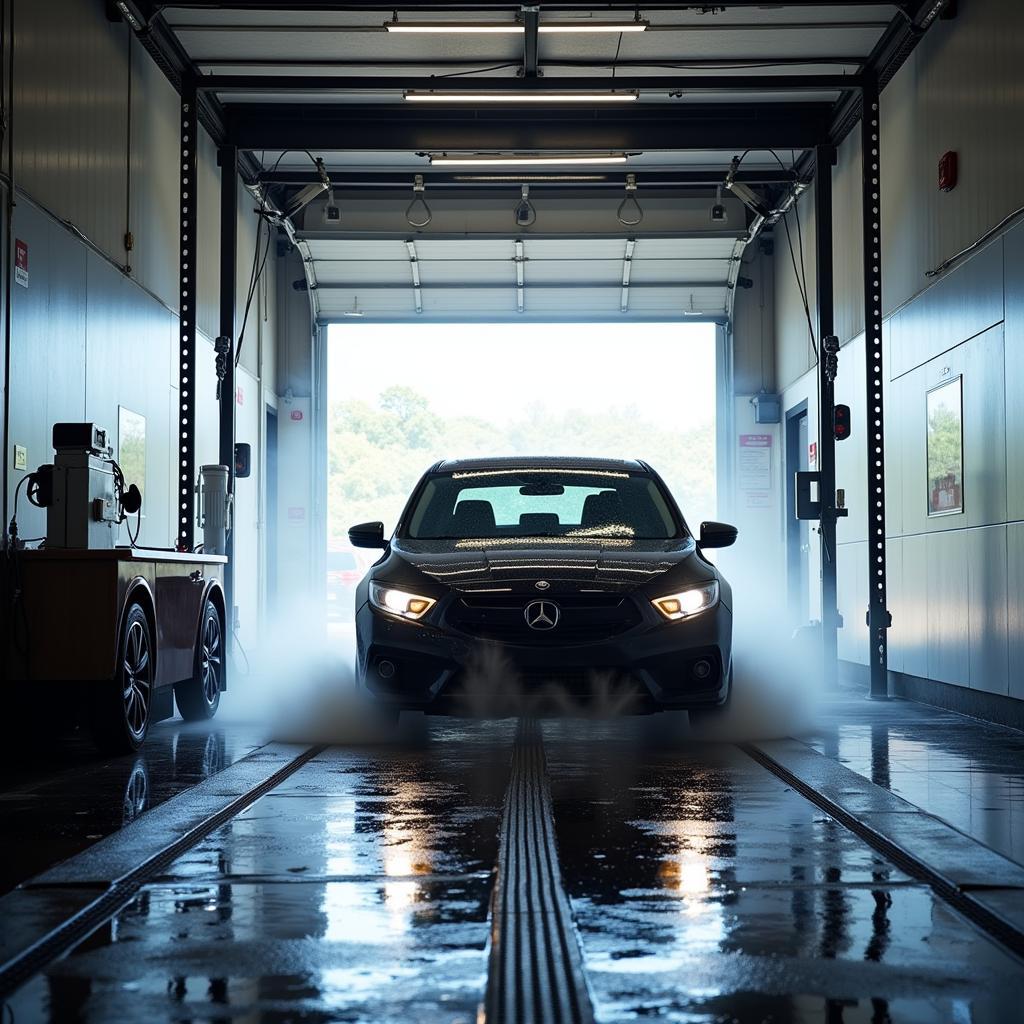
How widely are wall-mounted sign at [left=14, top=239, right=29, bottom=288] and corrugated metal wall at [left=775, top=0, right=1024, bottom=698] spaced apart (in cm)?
620

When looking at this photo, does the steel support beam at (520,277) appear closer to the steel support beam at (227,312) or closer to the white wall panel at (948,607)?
the steel support beam at (227,312)

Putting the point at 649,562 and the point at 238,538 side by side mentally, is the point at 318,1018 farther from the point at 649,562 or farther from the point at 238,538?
the point at 238,538

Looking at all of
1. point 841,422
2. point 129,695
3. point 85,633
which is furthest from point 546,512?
point 841,422

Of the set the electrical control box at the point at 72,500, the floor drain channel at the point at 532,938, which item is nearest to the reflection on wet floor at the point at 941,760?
the floor drain channel at the point at 532,938

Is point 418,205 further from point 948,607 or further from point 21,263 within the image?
point 21,263

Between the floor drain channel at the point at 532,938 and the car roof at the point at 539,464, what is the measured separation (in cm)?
383

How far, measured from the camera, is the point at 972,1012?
3139 mm

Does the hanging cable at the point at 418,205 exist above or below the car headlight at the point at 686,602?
above

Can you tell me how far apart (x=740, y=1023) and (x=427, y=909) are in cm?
126

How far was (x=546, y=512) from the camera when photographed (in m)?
9.37

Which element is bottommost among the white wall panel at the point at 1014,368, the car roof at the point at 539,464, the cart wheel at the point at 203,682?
the cart wheel at the point at 203,682

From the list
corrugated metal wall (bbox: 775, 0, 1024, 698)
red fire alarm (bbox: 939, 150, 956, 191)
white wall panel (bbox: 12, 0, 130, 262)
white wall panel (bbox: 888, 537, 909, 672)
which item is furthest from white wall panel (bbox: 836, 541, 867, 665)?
white wall panel (bbox: 12, 0, 130, 262)

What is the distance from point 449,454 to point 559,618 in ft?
18.2

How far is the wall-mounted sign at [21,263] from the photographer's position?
9.53 m
